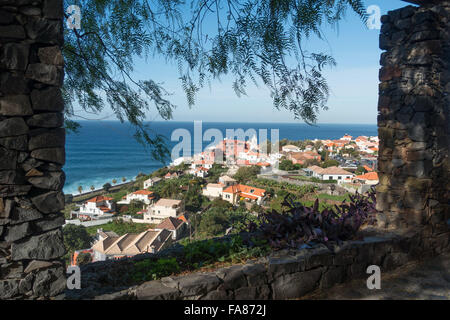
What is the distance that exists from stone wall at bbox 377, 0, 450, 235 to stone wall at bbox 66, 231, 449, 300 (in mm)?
406

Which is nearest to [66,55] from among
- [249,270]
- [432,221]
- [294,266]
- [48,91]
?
[48,91]

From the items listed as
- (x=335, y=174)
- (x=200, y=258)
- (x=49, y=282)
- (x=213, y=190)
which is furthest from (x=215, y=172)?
(x=49, y=282)

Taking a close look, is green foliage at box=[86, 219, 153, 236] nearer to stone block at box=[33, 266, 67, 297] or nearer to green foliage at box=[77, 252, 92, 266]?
green foliage at box=[77, 252, 92, 266]

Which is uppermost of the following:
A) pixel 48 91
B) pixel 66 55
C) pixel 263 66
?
pixel 66 55

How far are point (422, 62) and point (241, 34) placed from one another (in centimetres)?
215

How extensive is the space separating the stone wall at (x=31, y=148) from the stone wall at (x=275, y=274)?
44 cm

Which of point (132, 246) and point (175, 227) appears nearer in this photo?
point (132, 246)

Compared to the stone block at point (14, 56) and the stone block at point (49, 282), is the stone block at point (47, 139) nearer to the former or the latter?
the stone block at point (14, 56)

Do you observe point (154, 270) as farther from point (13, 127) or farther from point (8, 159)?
point (13, 127)

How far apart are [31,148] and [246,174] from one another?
73.1ft

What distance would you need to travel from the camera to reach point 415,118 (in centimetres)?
347

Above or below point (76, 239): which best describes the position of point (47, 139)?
above

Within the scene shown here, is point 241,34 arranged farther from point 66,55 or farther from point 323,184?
point 323,184

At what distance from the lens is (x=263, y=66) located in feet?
10.3
